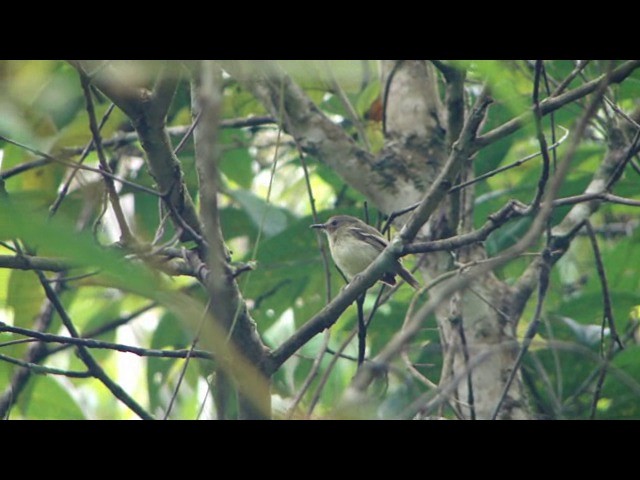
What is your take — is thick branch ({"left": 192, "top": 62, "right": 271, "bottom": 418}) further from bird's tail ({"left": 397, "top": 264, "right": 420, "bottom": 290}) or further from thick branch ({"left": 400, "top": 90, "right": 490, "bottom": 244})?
bird's tail ({"left": 397, "top": 264, "right": 420, "bottom": 290})

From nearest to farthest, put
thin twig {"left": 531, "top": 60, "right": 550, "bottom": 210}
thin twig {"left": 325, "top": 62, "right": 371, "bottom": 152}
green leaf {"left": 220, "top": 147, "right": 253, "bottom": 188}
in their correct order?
thin twig {"left": 531, "top": 60, "right": 550, "bottom": 210} < thin twig {"left": 325, "top": 62, "right": 371, "bottom": 152} < green leaf {"left": 220, "top": 147, "right": 253, "bottom": 188}

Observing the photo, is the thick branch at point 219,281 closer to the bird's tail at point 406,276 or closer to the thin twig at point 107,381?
the thin twig at point 107,381

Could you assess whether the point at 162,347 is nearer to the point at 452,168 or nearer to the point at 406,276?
the point at 406,276

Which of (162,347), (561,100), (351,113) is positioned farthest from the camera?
(162,347)

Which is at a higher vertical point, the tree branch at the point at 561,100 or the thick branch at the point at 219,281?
the tree branch at the point at 561,100

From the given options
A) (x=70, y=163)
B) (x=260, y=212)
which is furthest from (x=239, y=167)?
(x=70, y=163)

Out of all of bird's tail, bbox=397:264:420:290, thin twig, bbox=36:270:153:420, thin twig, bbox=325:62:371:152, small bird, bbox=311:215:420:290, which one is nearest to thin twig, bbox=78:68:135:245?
thin twig, bbox=36:270:153:420

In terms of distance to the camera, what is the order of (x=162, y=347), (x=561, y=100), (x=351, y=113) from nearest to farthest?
1. (x=561, y=100)
2. (x=351, y=113)
3. (x=162, y=347)

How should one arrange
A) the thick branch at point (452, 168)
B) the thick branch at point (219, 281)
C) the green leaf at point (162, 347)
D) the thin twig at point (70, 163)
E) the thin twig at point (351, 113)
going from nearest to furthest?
1. the thick branch at point (219, 281)
2. the thin twig at point (70, 163)
3. the thick branch at point (452, 168)
4. the thin twig at point (351, 113)
5. the green leaf at point (162, 347)

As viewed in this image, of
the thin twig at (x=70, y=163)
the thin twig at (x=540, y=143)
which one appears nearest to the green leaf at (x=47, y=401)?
the thin twig at (x=70, y=163)
